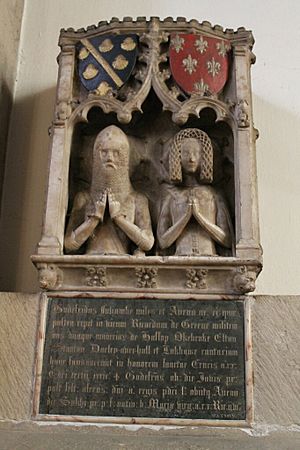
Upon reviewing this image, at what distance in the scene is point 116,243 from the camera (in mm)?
3367

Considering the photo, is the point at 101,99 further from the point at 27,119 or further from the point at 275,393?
the point at 275,393

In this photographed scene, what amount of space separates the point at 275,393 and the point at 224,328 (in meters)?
0.37

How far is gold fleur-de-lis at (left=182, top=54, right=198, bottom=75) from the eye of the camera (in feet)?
11.8

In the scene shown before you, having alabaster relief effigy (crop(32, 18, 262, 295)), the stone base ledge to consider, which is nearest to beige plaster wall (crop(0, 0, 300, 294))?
alabaster relief effigy (crop(32, 18, 262, 295))

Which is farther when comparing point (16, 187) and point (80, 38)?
point (16, 187)

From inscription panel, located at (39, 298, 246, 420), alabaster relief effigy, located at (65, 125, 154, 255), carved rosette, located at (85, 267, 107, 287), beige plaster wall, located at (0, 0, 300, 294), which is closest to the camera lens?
inscription panel, located at (39, 298, 246, 420)

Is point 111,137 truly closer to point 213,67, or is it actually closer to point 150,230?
point 150,230

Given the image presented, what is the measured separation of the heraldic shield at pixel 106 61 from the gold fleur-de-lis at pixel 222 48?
46cm

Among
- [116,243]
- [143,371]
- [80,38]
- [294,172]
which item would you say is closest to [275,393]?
[143,371]

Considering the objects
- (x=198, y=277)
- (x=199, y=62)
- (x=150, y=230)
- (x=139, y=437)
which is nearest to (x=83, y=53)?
(x=199, y=62)

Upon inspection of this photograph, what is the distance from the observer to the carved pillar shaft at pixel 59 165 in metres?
3.27

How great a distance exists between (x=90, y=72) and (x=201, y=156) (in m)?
0.79

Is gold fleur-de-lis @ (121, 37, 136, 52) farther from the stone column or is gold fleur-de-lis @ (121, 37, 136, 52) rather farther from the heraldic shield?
the stone column

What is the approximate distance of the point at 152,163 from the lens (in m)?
3.70
